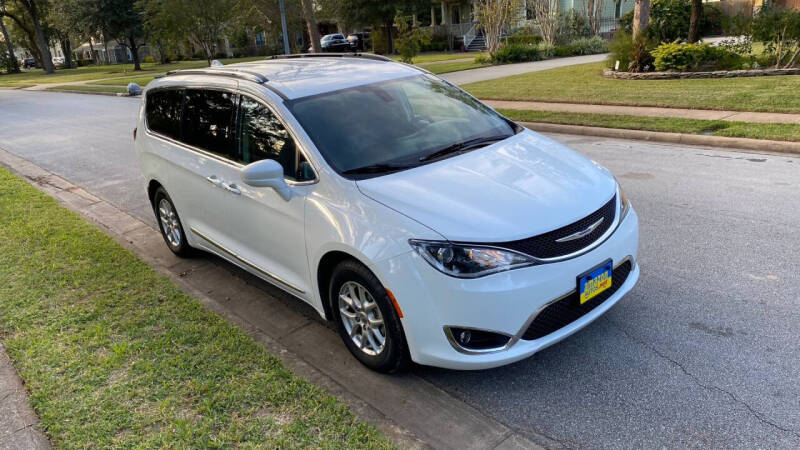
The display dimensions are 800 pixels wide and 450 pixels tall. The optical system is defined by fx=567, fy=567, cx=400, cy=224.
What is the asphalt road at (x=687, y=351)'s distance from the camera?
9.36ft

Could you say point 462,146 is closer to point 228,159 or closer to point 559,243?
point 559,243

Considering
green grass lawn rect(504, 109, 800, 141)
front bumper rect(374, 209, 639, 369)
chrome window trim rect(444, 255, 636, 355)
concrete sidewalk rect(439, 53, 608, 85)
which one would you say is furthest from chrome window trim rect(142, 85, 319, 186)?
concrete sidewalk rect(439, 53, 608, 85)

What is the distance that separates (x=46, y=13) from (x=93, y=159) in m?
61.5

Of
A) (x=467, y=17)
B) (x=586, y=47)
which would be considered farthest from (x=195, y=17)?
(x=586, y=47)

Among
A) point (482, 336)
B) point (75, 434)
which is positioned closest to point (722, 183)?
point (482, 336)

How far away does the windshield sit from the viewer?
3688 millimetres

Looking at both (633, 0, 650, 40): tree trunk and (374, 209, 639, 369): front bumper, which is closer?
(374, 209, 639, 369): front bumper

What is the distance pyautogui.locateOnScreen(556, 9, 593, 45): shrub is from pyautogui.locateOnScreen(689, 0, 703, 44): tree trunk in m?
12.4

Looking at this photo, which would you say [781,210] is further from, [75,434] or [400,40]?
[400,40]

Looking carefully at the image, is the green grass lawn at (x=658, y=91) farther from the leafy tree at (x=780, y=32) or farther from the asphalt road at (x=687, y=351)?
the asphalt road at (x=687, y=351)

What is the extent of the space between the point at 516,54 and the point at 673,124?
55.7 ft

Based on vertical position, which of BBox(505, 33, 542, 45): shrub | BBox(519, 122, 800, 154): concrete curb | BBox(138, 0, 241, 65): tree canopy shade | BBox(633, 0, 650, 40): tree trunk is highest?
BBox(138, 0, 241, 65): tree canopy shade

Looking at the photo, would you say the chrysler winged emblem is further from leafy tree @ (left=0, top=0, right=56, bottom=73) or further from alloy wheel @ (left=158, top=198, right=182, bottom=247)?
leafy tree @ (left=0, top=0, right=56, bottom=73)

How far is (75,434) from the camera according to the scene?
3047 mm
